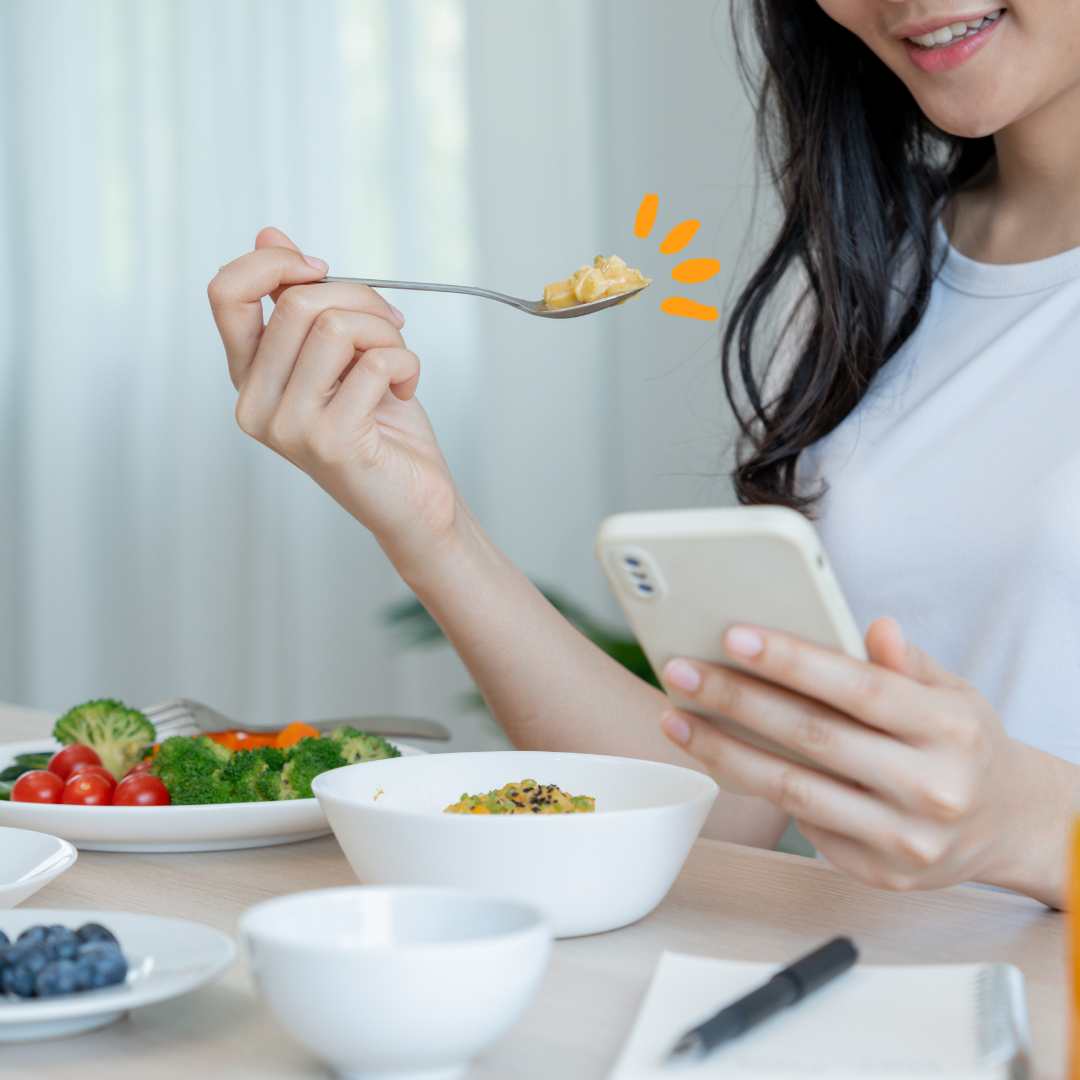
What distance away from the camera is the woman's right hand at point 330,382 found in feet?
2.89

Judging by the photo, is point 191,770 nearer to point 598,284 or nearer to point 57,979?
point 57,979

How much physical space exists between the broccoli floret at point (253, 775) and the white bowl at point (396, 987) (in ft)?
1.21

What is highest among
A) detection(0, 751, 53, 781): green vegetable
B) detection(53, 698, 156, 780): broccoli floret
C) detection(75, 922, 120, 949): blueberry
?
detection(75, 922, 120, 949): blueberry

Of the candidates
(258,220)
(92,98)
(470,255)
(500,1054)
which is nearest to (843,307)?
(500,1054)

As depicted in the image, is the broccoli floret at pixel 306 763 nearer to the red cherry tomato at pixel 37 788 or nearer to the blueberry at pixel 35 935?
the red cherry tomato at pixel 37 788

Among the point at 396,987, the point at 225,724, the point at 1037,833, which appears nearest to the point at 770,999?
the point at 396,987

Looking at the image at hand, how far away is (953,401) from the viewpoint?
44.8 inches

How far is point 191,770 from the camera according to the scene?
2.79 feet

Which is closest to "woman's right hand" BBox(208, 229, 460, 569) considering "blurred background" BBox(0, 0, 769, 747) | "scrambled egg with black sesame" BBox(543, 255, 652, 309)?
"scrambled egg with black sesame" BBox(543, 255, 652, 309)

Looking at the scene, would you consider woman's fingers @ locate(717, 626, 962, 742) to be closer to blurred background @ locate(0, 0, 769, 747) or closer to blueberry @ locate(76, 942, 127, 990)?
blueberry @ locate(76, 942, 127, 990)

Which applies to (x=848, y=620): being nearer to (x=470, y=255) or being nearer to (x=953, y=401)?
(x=953, y=401)

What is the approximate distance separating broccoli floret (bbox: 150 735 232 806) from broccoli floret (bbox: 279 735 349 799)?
1.7 inches

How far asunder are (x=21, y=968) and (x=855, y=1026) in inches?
13.6

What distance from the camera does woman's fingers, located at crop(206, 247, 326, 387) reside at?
91cm
